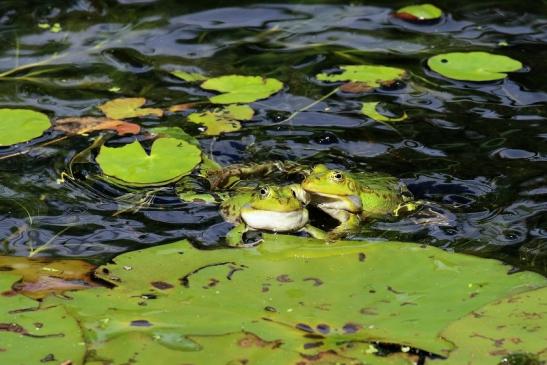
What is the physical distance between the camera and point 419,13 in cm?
638

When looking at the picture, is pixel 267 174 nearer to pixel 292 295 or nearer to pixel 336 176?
pixel 336 176

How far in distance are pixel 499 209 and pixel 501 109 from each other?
3.75 ft

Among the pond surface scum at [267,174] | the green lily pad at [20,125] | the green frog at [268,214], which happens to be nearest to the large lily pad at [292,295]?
the pond surface scum at [267,174]

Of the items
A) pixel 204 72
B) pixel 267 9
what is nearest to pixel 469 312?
pixel 204 72

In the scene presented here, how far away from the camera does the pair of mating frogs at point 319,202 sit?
397 centimetres

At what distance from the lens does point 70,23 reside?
6.45 metres

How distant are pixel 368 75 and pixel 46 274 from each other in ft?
8.58

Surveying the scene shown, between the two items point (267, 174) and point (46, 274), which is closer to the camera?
point (46, 274)

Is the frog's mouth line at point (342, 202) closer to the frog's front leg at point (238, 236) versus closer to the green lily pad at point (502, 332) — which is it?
the frog's front leg at point (238, 236)

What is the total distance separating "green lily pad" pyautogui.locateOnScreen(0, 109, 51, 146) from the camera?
15.7 feet

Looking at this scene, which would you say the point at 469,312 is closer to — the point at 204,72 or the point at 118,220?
the point at 118,220

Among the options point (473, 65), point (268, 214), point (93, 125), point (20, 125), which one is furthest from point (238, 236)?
point (473, 65)

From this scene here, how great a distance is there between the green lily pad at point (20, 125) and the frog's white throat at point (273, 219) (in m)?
1.43

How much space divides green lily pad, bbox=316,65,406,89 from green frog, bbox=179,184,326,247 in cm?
157
